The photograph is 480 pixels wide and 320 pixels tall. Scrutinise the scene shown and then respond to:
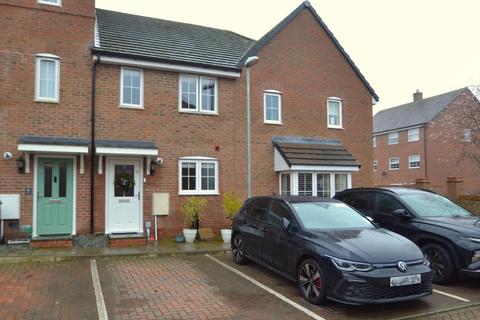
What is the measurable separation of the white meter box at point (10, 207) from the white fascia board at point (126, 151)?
2.43 m

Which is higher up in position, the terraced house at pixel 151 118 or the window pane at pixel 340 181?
the terraced house at pixel 151 118

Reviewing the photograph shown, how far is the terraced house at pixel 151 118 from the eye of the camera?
11.3m

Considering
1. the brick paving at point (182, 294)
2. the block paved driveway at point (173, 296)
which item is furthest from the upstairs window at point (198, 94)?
the block paved driveway at point (173, 296)

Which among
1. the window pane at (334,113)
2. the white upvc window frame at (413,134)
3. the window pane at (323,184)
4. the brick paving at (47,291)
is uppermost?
the white upvc window frame at (413,134)

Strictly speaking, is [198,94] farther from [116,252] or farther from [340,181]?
[340,181]

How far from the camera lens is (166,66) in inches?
502

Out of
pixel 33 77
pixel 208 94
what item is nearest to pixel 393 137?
pixel 208 94

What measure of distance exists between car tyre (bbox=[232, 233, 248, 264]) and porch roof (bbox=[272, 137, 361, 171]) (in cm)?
478

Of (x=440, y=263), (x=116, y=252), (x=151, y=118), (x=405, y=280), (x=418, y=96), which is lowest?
(x=116, y=252)

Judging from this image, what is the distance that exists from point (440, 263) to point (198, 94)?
8.76m

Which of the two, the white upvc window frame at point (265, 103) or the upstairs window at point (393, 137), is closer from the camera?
the white upvc window frame at point (265, 103)

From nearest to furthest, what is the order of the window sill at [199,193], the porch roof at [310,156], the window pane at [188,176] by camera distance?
1. the window sill at [199,193]
2. the window pane at [188,176]
3. the porch roof at [310,156]

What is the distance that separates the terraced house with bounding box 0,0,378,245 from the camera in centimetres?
1130

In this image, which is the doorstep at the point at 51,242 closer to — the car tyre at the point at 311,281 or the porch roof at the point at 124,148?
the porch roof at the point at 124,148
